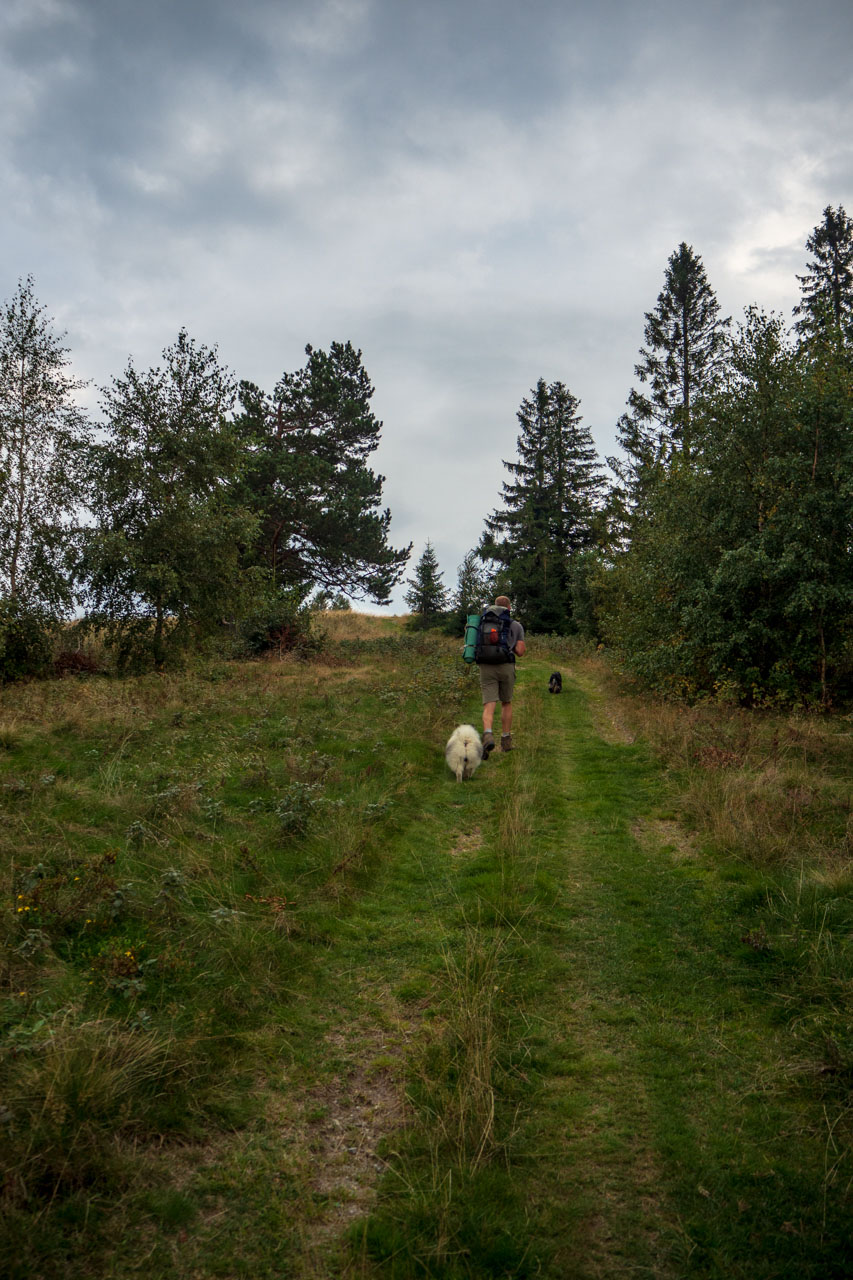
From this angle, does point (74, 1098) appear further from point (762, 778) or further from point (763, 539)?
point (763, 539)

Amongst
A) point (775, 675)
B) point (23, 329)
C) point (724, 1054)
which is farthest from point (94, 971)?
point (23, 329)

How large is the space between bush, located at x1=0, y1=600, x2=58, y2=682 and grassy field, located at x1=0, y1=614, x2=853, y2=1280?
9.48 m

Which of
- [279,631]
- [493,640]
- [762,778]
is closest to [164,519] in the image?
[279,631]

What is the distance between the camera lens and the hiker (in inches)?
414

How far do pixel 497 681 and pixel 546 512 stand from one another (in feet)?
97.9

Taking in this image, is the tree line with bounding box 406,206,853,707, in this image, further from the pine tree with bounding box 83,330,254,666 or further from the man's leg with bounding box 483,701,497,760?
the pine tree with bounding box 83,330,254,666

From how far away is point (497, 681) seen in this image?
10.9 m

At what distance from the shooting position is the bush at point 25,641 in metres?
16.7

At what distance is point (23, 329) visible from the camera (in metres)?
A: 18.2

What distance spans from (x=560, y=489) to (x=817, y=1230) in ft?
129

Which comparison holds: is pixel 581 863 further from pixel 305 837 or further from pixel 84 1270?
pixel 84 1270

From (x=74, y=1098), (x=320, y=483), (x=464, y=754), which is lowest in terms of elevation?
(x=74, y=1098)

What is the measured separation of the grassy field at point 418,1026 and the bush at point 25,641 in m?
9.48

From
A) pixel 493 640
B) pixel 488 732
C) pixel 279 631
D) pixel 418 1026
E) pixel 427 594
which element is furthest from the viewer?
pixel 427 594
